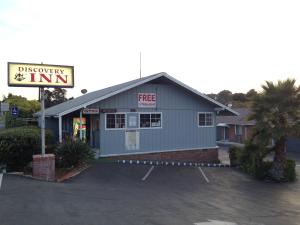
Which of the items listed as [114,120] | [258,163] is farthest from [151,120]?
[258,163]

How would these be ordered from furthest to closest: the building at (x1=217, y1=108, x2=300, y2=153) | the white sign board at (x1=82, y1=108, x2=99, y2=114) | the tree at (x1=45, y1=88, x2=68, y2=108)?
the tree at (x1=45, y1=88, x2=68, y2=108) < the building at (x1=217, y1=108, x2=300, y2=153) < the white sign board at (x1=82, y1=108, x2=99, y2=114)

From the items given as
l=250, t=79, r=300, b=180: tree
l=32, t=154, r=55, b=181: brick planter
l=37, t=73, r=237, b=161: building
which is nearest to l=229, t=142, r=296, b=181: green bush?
l=250, t=79, r=300, b=180: tree

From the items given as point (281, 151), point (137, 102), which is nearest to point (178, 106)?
point (137, 102)

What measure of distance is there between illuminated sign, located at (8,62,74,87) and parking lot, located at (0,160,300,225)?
346cm

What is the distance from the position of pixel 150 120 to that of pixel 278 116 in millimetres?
7242

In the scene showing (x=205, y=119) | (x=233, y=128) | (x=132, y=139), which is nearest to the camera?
(x=132, y=139)

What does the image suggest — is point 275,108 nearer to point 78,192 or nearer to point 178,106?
point 178,106

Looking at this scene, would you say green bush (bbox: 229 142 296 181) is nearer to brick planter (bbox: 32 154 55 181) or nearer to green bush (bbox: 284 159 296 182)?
green bush (bbox: 284 159 296 182)

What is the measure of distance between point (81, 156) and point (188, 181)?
469cm

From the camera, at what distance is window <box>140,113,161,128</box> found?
2214 centimetres

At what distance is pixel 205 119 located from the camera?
2445cm

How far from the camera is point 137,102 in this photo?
72.0 feet

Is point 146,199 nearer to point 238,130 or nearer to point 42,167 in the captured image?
point 42,167

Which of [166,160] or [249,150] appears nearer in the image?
[249,150]
